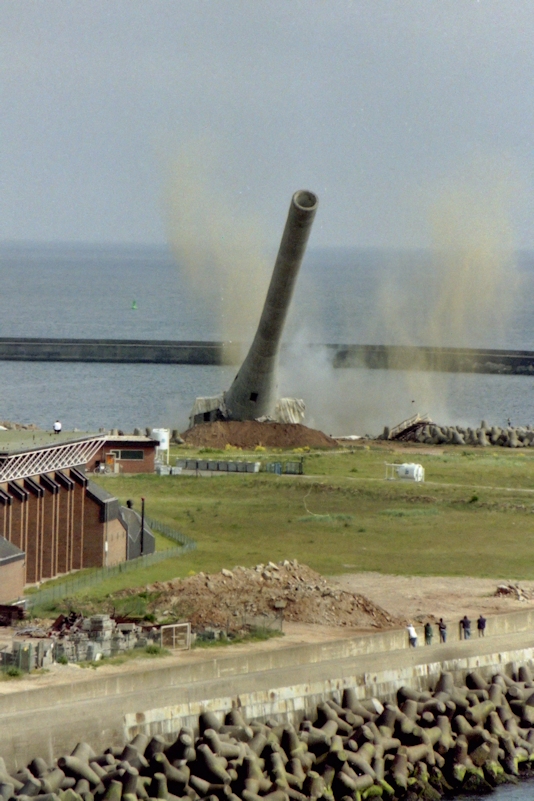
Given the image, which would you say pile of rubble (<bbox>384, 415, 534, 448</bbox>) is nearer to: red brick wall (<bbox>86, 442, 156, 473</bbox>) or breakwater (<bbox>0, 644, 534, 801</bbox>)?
red brick wall (<bbox>86, 442, 156, 473</bbox>)

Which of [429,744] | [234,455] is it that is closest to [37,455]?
[429,744]

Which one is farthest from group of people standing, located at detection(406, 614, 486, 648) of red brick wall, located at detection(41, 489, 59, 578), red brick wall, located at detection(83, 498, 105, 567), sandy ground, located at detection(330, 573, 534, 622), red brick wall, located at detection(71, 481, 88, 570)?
red brick wall, located at detection(71, 481, 88, 570)

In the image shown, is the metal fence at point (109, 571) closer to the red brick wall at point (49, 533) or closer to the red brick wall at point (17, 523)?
the red brick wall at point (49, 533)

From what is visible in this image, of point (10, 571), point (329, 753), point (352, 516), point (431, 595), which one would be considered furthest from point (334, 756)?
point (352, 516)

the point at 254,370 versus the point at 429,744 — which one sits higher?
the point at 254,370

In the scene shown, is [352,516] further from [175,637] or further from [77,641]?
[77,641]

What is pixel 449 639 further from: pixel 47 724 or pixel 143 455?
pixel 143 455
